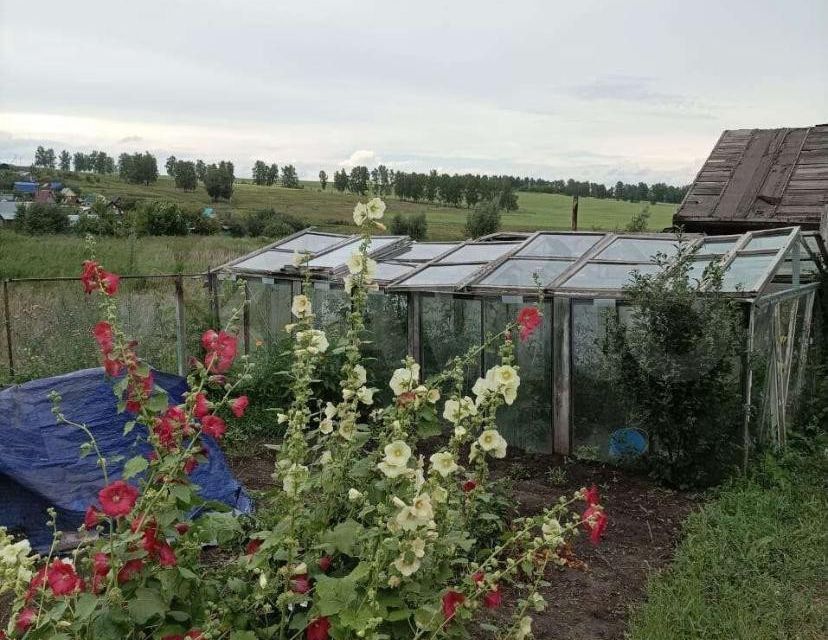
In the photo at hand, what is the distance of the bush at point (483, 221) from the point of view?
25.4m

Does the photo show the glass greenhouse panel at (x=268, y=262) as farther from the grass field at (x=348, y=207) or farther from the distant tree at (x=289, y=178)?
the distant tree at (x=289, y=178)

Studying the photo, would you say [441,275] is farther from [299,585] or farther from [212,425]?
[299,585]

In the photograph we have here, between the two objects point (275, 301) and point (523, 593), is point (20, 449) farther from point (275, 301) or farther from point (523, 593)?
point (275, 301)

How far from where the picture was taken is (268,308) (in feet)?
32.1

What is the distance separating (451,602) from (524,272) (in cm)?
609

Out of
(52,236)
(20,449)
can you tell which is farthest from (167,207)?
(20,449)

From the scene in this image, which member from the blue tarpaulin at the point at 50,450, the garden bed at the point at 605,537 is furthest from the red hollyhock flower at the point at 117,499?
the blue tarpaulin at the point at 50,450

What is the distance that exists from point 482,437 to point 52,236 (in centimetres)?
2336

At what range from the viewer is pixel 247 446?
24.5ft

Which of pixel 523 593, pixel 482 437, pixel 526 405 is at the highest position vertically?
pixel 482 437

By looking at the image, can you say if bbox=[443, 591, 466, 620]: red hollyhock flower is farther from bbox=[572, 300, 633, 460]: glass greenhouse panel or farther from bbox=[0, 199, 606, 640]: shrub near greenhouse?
bbox=[572, 300, 633, 460]: glass greenhouse panel

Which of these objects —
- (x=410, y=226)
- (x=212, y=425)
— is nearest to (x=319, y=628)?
(x=212, y=425)

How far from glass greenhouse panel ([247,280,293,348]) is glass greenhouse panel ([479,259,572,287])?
9.84 feet

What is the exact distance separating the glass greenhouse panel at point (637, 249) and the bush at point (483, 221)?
17.1 meters
